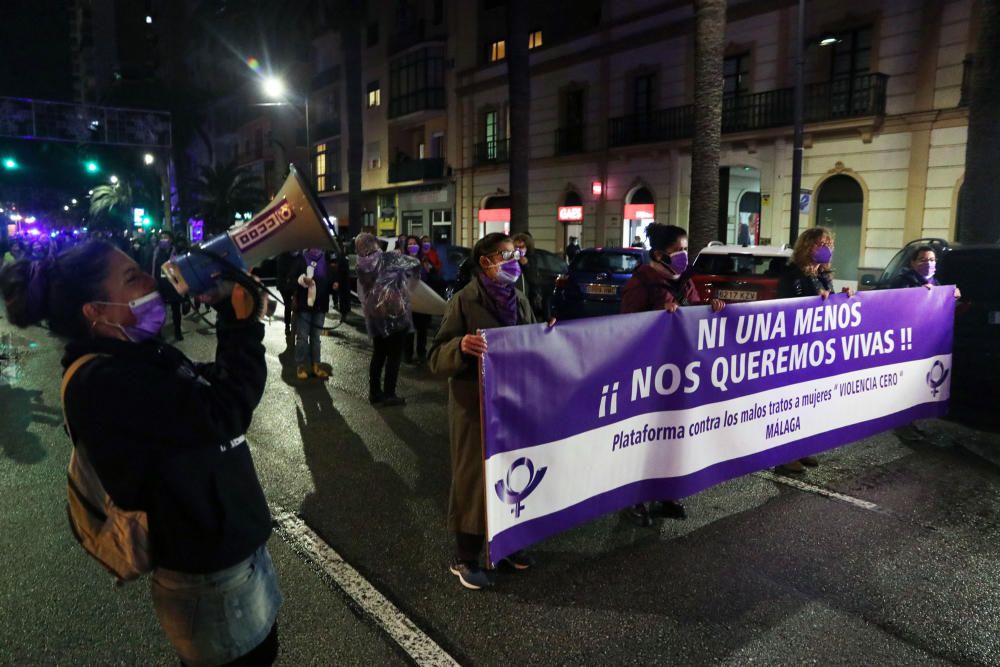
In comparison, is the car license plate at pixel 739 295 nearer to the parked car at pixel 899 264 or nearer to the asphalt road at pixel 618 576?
the parked car at pixel 899 264

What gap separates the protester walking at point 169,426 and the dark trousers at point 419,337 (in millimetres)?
8187

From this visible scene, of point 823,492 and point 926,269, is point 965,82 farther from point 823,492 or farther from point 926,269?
point 823,492

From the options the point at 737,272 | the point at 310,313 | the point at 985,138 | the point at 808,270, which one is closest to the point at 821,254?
the point at 808,270

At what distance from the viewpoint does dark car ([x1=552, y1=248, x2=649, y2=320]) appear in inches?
522

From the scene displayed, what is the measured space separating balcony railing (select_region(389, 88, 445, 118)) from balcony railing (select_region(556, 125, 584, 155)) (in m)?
8.81

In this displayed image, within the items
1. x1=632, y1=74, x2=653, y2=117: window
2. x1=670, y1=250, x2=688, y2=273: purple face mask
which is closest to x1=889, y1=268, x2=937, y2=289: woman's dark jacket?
x1=670, y1=250, x2=688, y2=273: purple face mask

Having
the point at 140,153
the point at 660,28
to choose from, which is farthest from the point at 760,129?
the point at 140,153

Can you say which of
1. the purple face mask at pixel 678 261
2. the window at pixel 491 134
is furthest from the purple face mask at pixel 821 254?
the window at pixel 491 134

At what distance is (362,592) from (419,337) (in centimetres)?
700

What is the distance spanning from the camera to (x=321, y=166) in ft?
161

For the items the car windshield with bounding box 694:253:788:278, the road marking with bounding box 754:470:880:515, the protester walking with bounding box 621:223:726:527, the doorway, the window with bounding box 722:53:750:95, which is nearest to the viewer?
the protester walking with bounding box 621:223:726:527

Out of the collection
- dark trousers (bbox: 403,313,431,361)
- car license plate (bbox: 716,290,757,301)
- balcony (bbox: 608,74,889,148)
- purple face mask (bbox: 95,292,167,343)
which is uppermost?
balcony (bbox: 608,74,889,148)

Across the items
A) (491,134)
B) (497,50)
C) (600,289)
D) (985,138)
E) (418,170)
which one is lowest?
(600,289)

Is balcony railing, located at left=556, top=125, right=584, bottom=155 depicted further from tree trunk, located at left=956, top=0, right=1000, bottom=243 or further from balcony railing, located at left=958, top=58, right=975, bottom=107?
tree trunk, located at left=956, top=0, right=1000, bottom=243
